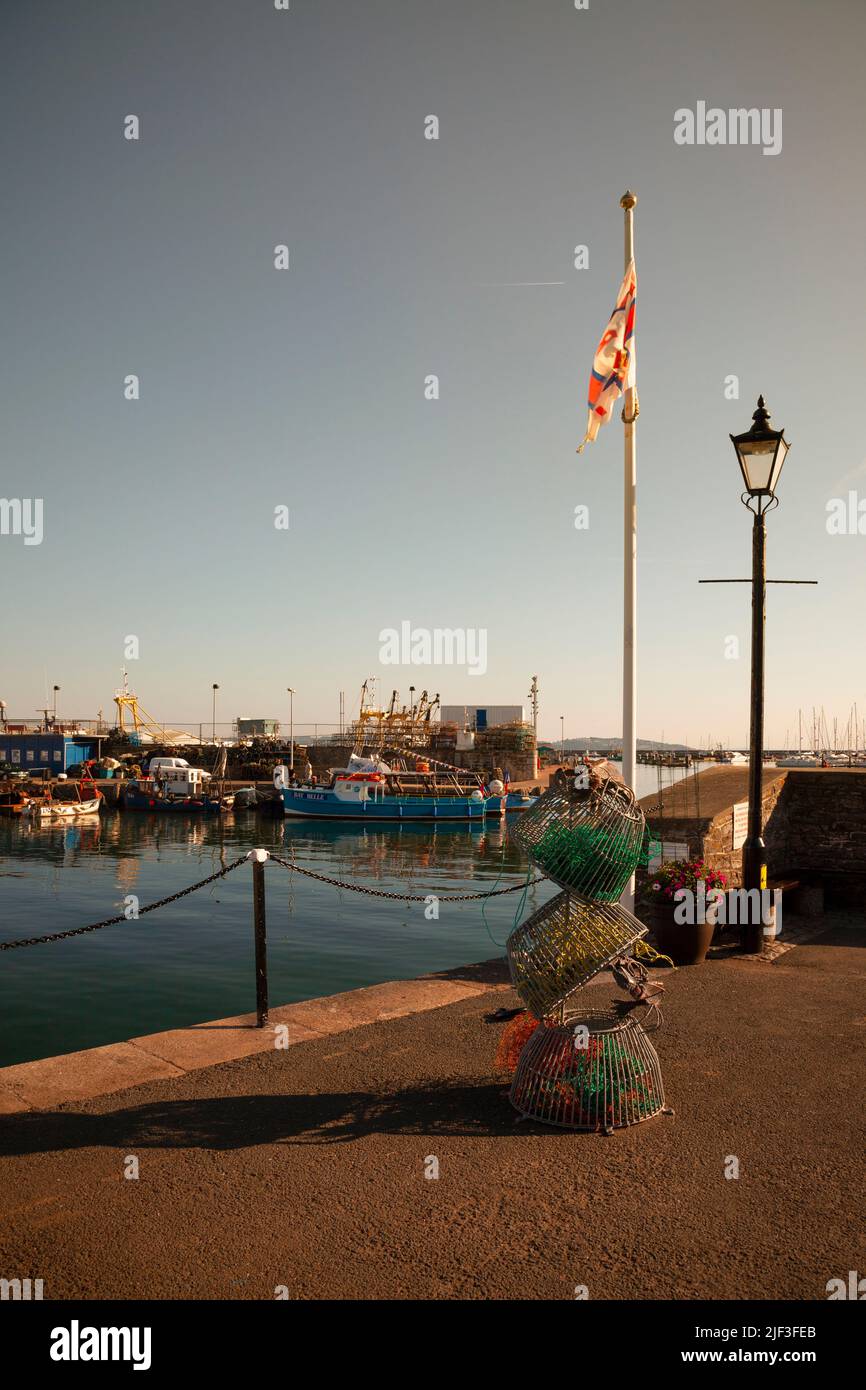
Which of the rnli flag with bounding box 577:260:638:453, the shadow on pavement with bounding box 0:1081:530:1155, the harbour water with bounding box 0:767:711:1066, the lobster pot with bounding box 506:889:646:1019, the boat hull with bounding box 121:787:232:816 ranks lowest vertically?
the boat hull with bounding box 121:787:232:816

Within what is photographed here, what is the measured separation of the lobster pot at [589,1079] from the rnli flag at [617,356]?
23.4 feet

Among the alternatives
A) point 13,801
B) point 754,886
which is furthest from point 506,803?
point 754,886

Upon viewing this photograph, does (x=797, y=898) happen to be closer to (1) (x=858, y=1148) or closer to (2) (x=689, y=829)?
(2) (x=689, y=829)

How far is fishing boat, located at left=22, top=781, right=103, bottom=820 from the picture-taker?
60.1 m

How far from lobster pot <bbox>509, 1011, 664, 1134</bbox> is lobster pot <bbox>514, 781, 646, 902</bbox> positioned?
0.93 metres

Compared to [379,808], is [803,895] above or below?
above

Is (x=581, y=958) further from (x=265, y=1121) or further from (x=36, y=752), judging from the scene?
(x=36, y=752)

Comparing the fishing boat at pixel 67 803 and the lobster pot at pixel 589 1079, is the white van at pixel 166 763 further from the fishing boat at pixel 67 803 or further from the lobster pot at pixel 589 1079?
the lobster pot at pixel 589 1079

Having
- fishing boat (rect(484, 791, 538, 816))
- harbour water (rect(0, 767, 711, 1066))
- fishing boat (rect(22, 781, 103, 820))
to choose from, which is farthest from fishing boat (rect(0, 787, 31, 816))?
fishing boat (rect(484, 791, 538, 816))

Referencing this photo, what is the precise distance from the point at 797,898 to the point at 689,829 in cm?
287

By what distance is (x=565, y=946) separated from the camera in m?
5.98

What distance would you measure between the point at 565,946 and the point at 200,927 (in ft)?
65.1

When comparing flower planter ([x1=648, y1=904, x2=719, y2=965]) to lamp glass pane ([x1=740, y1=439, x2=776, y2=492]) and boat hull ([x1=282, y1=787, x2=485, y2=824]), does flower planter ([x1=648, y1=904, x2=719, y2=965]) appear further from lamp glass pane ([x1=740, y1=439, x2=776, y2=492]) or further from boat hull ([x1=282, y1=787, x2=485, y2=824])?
boat hull ([x1=282, y1=787, x2=485, y2=824])
